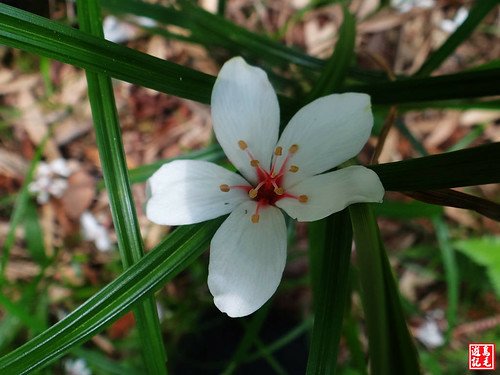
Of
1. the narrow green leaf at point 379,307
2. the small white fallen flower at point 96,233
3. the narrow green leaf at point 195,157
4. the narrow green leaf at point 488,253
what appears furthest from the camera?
the small white fallen flower at point 96,233

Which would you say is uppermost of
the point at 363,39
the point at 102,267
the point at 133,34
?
the point at 363,39

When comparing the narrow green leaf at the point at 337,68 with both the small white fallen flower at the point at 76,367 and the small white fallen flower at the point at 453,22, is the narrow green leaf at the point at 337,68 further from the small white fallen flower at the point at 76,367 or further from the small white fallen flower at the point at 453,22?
the small white fallen flower at the point at 76,367

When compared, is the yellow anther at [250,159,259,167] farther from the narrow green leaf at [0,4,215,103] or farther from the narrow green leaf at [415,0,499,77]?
the narrow green leaf at [415,0,499,77]

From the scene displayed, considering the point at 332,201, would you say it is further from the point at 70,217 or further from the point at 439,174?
the point at 70,217

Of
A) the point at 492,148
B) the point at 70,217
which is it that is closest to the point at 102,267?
the point at 70,217

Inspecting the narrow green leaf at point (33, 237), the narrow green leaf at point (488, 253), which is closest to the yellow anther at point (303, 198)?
the narrow green leaf at point (488, 253)

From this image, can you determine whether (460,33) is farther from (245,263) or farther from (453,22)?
(453,22)
